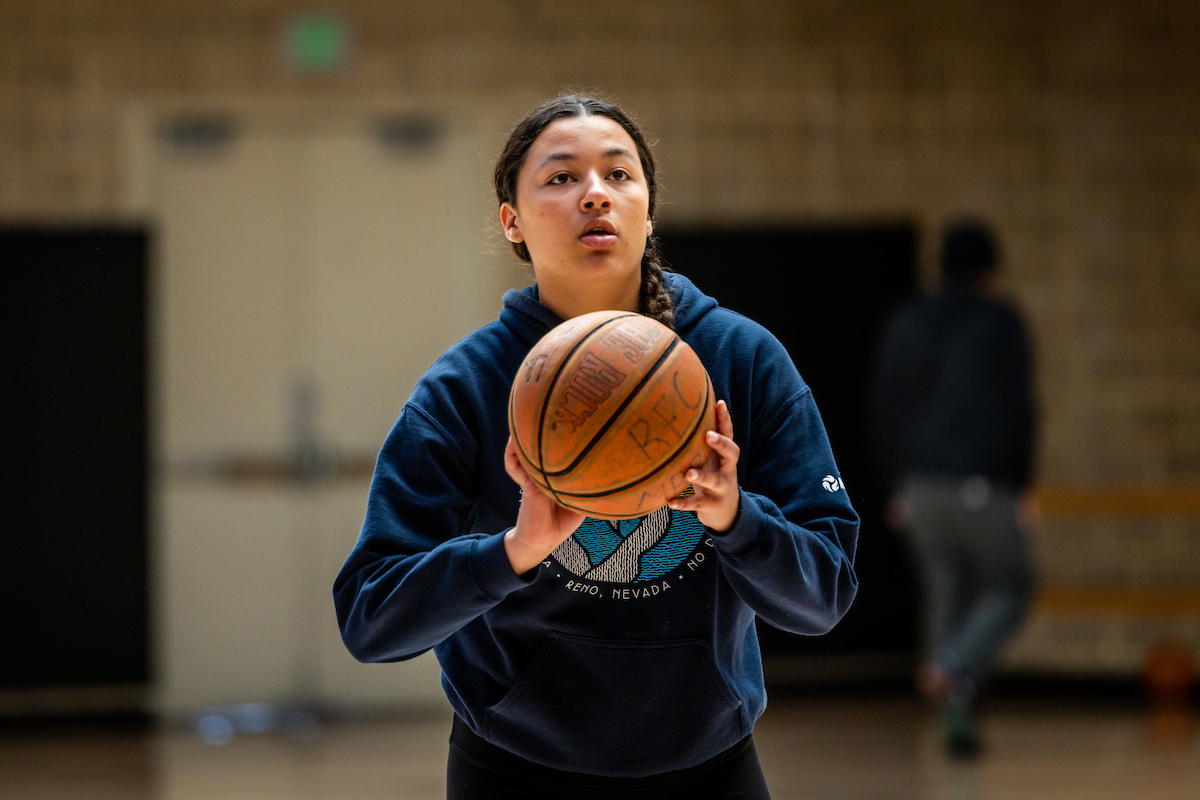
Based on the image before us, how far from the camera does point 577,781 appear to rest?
162 centimetres

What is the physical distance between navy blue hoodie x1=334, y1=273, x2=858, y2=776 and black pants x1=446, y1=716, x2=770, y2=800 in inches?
0.9

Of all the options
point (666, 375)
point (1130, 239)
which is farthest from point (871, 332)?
point (666, 375)

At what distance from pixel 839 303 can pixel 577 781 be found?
16.4ft

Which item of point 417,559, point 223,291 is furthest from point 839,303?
point 417,559

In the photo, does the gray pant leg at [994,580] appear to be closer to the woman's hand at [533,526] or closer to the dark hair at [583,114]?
the dark hair at [583,114]

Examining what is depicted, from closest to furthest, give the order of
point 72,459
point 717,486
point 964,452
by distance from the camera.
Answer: point 717,486
point 964,452
point 72,459

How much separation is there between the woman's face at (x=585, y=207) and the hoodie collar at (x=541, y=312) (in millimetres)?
35

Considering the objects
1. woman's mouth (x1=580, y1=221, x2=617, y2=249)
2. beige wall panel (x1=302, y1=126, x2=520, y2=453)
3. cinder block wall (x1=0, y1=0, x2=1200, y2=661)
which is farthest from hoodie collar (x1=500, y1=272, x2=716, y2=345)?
cinder block wall (x1=0, y1=0, x2=1200, y2=661)

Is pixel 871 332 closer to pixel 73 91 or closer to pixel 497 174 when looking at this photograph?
pixel 73 91

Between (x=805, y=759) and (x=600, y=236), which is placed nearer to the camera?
(x=600, y=236)

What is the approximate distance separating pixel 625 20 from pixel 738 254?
118 centimetres

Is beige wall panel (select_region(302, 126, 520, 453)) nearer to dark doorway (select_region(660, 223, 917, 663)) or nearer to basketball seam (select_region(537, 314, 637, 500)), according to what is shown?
dark doorway (select_region(660, 223, 917, 663))

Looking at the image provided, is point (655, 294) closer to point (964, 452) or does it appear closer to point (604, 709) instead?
point (604, 709)

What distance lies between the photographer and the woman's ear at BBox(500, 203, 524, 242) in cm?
175
